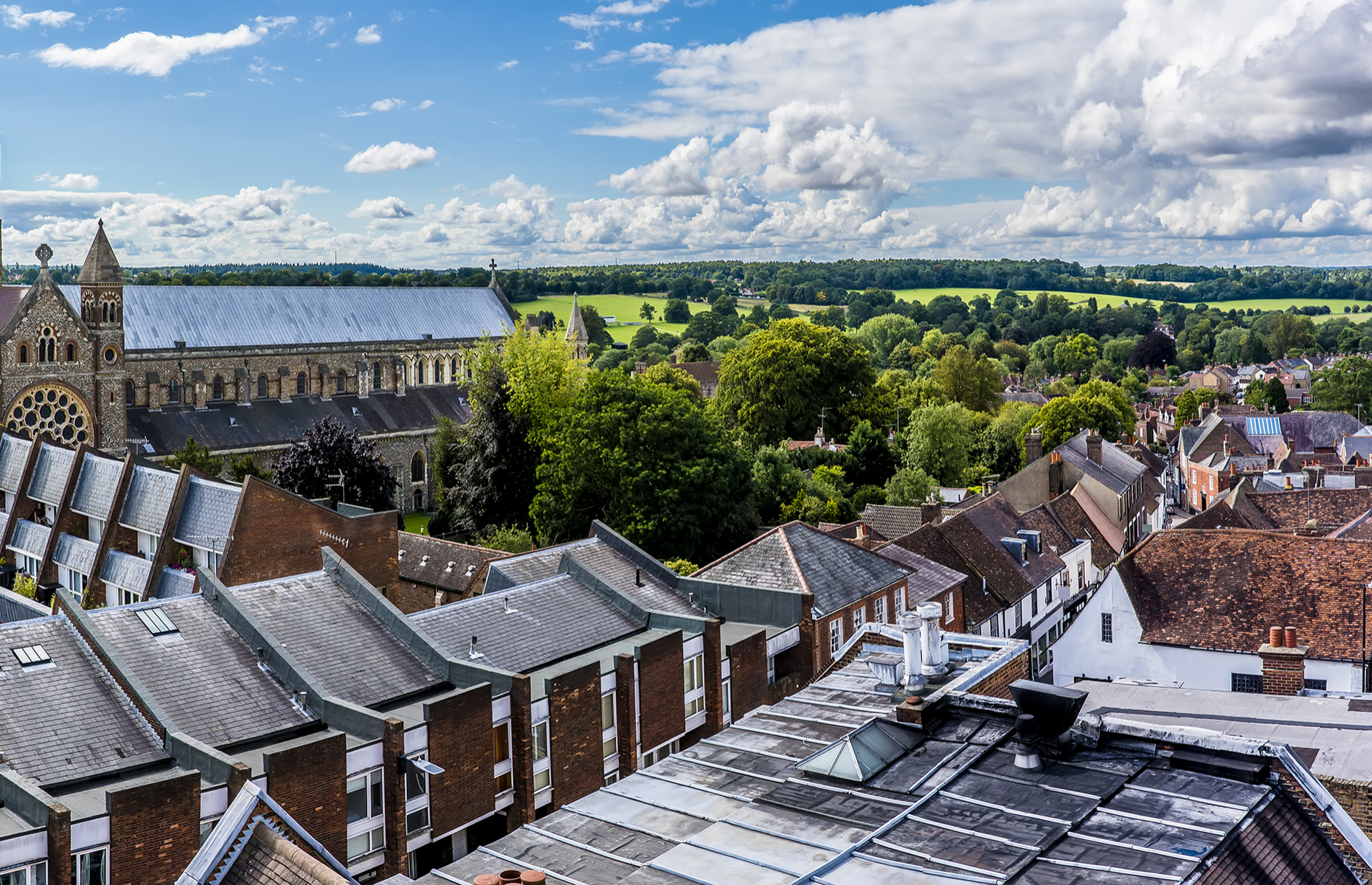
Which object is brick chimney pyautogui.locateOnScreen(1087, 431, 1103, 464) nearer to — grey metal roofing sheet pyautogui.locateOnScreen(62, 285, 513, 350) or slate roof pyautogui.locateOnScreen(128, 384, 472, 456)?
slate roof pyautogui.locateOnScreen(128, 384, 472, 456)

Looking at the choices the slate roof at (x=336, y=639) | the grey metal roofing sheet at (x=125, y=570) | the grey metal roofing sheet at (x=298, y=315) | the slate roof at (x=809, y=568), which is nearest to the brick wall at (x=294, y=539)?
the grey metal roofing sheet at (x=125, y=570)

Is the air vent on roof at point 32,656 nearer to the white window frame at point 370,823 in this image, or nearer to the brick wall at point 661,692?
the white window frame at point 370,823

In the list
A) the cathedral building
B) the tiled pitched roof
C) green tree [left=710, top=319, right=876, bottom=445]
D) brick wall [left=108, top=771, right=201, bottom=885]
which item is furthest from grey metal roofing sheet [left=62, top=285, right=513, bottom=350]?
the tiled pitched roof

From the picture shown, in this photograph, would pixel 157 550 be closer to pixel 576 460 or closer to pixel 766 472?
pixel 576 460

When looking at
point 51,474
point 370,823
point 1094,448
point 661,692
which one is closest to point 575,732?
point 661,692

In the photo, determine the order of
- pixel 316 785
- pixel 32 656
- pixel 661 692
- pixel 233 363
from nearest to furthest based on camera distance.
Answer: pixel 316 785
pixel 32 656
pixel 661 692
pixel 233 363

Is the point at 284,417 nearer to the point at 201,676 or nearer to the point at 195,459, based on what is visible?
the point at 195,459
